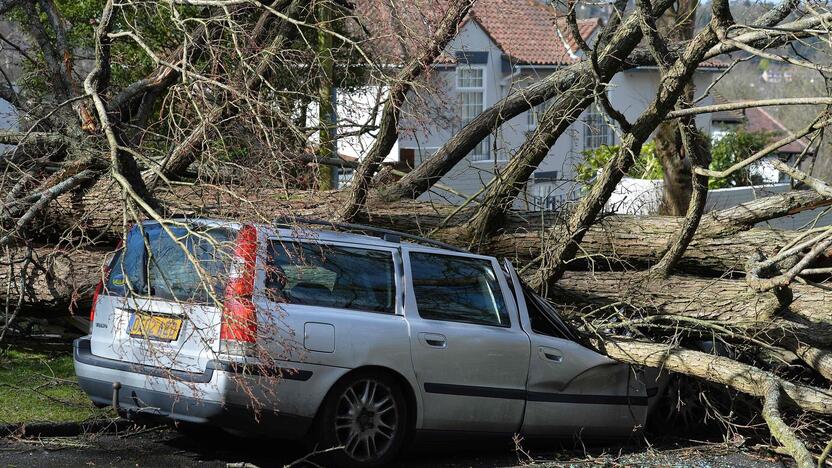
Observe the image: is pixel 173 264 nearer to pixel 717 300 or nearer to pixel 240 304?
pixel 240 304

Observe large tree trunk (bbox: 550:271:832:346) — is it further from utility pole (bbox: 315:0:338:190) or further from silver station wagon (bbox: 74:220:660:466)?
utility pole (bbox: 315:0:338:190)

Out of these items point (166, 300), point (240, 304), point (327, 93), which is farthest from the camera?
point (327, 93)

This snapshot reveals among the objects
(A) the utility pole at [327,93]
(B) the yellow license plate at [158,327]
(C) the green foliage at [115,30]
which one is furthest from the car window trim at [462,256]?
(C) the green foliage at [115,30]

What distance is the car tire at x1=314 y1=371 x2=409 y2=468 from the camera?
21.9 ft

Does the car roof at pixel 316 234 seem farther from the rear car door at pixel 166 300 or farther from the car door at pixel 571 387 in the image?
the car door at pixel 571 387

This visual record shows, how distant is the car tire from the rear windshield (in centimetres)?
111

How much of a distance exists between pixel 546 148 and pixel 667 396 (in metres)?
2.55

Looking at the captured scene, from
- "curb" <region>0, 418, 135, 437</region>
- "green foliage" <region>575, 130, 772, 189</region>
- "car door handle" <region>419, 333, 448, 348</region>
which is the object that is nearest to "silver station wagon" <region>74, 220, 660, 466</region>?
"car door handle" <region>419, 333, 448, 348</region>

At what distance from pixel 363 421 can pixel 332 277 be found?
3.32 feet

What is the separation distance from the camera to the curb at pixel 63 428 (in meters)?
7.18

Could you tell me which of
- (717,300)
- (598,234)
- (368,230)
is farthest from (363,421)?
(598,234)

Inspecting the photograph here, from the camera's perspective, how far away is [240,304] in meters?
6.21

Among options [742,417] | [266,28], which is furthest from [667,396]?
[266,28]

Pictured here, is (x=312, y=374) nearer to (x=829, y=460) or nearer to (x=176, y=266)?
(x=176, y=266)
